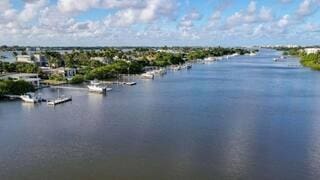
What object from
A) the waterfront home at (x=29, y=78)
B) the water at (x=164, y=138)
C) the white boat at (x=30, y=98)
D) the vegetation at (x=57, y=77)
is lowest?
the water at (x=164, y=138)

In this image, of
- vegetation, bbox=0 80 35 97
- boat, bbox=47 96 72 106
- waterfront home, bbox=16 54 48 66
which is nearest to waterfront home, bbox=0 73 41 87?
vegetation, bbox=0 80 35 97

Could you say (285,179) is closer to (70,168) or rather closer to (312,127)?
(70,168)

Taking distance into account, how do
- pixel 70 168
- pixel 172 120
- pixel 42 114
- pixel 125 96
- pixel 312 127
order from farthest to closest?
pixel 125 96 → pixel 42 114 → pixel 172 120 → pixel 312 127 → pixel 70 168

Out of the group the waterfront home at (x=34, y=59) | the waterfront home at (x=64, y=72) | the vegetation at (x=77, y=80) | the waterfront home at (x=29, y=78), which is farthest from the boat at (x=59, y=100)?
the waterfront home at (x=34, y=59)

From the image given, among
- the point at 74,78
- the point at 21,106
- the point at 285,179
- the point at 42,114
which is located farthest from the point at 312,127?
the point at 74,78

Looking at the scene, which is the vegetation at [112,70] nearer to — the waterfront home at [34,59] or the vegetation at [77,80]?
the vegetation at [77,80]

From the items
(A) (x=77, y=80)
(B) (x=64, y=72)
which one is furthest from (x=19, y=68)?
(A) (x=77, y=80)
